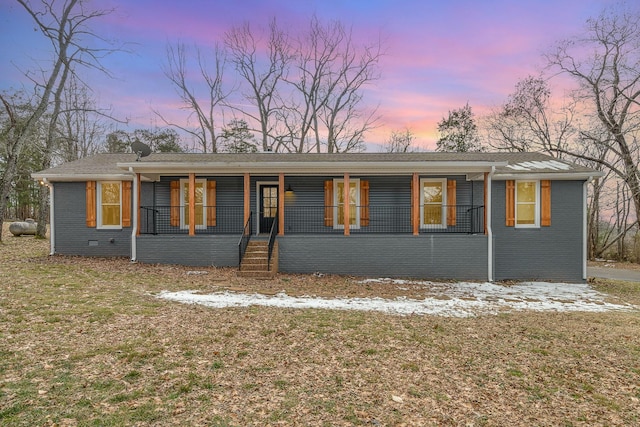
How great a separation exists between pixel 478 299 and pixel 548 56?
1573cm

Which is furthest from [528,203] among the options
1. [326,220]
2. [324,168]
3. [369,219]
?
[324,168]

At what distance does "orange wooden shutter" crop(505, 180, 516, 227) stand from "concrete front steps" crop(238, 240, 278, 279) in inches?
302

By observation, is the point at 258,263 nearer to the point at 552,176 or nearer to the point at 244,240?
the point at 244,240

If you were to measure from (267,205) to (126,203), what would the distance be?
15.8 feet

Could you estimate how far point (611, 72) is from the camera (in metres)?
15.9

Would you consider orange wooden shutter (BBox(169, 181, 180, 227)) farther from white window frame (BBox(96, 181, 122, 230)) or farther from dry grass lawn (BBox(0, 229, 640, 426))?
dry grass lawn (BBox(0, 229, 640, 426))

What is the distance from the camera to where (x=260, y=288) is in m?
7.97

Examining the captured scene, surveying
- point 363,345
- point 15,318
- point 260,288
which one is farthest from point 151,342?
point 260,288

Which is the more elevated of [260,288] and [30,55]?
[30,55]

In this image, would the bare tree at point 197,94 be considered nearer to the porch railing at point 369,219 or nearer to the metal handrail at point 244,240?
the porch railing at point 369,219

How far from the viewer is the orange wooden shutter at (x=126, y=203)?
37.8 feet

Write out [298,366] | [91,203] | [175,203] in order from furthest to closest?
[175,203], [91,203], [298,366]

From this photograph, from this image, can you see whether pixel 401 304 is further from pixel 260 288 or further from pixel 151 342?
pixel 151 342

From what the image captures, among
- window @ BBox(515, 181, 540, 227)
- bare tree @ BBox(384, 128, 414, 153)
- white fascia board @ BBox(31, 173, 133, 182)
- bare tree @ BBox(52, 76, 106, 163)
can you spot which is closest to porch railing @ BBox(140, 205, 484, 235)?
white fascia board @ BBox(31, 173, 133, 182)
